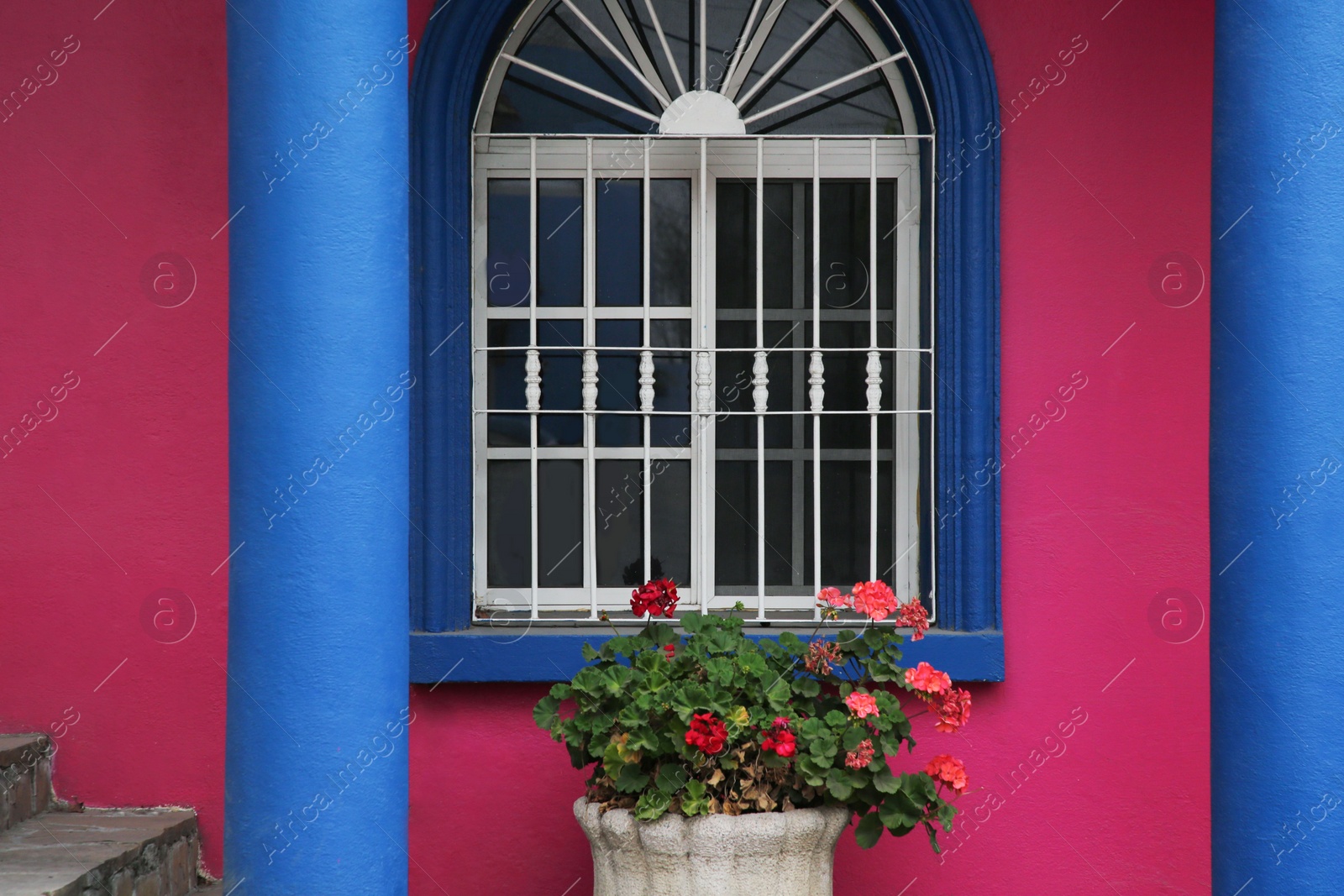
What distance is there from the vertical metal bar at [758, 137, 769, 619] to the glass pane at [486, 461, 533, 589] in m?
0.79

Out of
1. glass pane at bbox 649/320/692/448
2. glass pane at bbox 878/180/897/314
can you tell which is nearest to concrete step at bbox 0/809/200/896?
glass pane at bbox 649/320/692/448

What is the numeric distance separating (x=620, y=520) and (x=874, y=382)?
98 cm

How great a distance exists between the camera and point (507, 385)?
3850 millimetres

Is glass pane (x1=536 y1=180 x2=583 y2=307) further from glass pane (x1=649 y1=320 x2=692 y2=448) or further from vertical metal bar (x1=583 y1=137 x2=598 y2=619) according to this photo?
glass pane (x1=649 y1=320 x2=692 y2=448)

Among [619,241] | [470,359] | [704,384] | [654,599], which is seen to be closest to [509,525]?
[470,359]

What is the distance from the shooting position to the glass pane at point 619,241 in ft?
12.7

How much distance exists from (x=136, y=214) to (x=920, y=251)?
263 centimetres

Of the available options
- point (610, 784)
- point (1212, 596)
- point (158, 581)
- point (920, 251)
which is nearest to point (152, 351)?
point (158, 581)

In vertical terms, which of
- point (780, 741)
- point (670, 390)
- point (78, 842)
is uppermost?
point (670, 390)

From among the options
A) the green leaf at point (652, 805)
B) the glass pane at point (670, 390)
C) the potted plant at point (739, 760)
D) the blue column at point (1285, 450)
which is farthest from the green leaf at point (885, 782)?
the glass pane at point (670, 390)

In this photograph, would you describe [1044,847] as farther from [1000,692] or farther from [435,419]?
[435,419]

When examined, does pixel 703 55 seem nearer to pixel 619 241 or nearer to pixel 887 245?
pixel 619 241

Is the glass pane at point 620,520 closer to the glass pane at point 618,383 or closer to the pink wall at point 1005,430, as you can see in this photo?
the glass pane at point 618,383

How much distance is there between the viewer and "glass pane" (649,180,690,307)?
3863 mm
